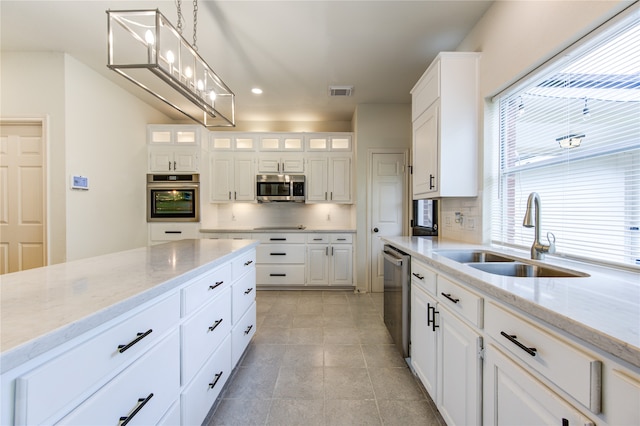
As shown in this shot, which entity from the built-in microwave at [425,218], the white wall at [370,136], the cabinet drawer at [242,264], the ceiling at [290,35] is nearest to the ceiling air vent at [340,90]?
the ceiling at [290,35]

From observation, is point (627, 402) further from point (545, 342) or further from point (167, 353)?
point (167, 353)

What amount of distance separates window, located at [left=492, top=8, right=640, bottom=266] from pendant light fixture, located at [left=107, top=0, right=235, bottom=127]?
86.5 inches

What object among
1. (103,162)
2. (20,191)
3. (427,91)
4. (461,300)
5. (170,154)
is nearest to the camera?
(461,300)

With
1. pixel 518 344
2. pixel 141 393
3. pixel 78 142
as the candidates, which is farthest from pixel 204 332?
pixel 78 142

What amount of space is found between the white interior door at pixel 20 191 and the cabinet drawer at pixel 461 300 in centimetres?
389

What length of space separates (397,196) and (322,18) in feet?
8.23

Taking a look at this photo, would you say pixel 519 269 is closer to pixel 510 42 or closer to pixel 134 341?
pixel 510 42

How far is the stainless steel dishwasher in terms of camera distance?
198 cm

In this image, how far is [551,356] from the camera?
73 centimetres

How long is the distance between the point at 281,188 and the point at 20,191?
117 inches

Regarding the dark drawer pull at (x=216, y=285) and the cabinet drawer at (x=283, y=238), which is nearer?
the dark drawer pull at (x=216, y=285)

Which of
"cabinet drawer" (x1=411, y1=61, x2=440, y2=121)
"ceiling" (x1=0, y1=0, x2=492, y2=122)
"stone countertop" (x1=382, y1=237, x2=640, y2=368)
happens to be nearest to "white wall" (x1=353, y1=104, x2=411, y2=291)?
→ "ceiling" (x1=0, y1=0, x2=492, y2=122)

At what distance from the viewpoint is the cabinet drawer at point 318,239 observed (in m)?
3.98

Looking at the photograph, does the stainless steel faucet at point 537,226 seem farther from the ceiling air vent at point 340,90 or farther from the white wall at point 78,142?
the white wall at point 78,142
